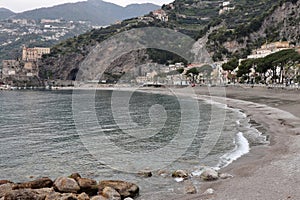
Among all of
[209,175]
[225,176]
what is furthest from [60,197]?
Answer: [225,176]

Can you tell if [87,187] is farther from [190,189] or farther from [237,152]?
[237,152]

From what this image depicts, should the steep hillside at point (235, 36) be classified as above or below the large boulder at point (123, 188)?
above

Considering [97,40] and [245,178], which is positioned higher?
[97,40]

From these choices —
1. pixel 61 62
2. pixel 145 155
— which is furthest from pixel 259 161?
pixel 61 62

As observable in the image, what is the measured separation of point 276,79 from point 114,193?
73.6 m

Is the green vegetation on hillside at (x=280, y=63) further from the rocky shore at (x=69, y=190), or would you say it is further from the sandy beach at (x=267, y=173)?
the rocky shore at (x=69, y=190)

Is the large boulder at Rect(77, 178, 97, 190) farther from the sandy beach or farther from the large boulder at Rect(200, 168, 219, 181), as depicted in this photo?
the large boulder at Rect(200, 168, 219, 181)

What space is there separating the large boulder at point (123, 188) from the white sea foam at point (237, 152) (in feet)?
16.9

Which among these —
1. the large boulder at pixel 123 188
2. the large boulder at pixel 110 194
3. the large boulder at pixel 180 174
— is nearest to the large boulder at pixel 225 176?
the large boulder at pixel 180 174

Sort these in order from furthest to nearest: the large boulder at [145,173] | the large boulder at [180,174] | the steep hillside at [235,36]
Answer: the steep hillside at [235,36] < the large boulder at [145,173] < the large boulder at [180,174]

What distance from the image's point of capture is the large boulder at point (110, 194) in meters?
12.2

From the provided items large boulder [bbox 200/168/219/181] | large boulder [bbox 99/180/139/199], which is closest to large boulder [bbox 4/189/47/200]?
large boulder [bbox 99/180/139/199]

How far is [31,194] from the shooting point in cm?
1180

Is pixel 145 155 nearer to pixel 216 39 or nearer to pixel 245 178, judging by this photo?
pixel 245 178
